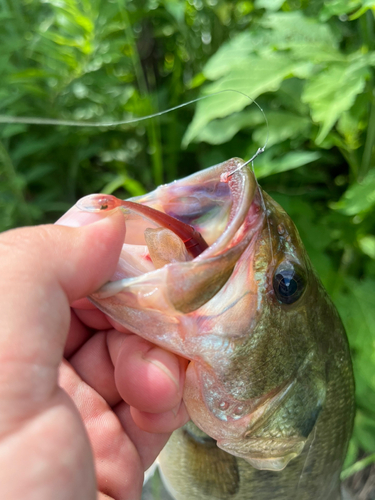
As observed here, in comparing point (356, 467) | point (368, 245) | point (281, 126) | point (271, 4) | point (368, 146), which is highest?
point (271, 4)

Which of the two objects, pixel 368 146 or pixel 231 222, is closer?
pixel 231 222

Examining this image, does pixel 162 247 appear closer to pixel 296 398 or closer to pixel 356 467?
pixel 296 398

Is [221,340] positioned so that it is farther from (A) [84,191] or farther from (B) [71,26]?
(A) [84,191]

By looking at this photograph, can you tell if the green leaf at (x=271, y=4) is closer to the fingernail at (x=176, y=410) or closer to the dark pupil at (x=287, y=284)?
the dark pupil at (x=287, y=284)

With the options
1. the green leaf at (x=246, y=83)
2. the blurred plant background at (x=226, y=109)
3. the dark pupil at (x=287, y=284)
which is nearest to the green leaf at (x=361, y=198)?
the blurred plant background at (x=226, y=109)

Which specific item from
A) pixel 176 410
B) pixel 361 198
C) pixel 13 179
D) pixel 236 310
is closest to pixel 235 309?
pixel 236 310

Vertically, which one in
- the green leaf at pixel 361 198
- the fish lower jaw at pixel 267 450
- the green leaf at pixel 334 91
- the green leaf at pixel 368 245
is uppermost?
the green leaf at pixel 334 91

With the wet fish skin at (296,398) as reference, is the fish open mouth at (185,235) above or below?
above
